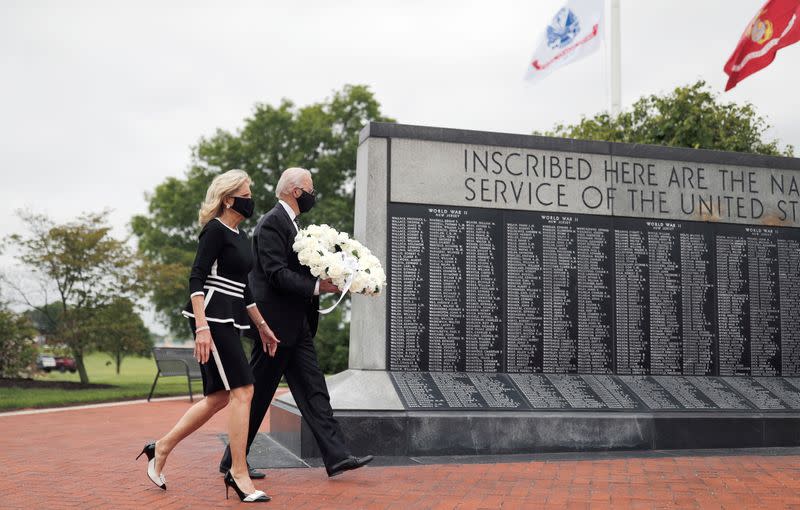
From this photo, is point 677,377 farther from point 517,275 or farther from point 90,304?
point 90,304

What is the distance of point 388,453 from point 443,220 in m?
2.42

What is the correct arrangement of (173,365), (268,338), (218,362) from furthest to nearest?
1. (173,365)
2. (268,338)
3. (218,362)

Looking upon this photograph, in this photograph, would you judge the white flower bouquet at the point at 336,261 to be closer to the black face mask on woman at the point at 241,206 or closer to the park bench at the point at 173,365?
the black face mask on woman at the point at 241,206

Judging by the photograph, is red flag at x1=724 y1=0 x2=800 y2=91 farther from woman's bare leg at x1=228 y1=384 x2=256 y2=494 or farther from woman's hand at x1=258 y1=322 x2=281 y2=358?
woman's bare leg at x1=228 y1=384 x2=256 y2=494

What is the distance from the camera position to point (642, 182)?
8844mm

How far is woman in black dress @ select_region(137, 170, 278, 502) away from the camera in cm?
523

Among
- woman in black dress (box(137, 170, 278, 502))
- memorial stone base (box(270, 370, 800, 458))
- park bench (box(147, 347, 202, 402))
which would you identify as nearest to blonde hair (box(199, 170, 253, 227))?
woman in black dress (box(137, 170, 278, 502))

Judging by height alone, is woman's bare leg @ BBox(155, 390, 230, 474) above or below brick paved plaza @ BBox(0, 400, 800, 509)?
above

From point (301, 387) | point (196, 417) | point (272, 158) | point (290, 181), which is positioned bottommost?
point (196, 417)

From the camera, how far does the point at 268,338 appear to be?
5.63 metres

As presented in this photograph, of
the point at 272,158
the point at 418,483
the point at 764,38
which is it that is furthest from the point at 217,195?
the point at 272,158

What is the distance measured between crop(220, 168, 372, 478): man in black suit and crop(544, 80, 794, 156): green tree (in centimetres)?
1395

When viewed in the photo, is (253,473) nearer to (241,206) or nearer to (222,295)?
(222,295)

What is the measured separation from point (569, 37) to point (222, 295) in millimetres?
20370
